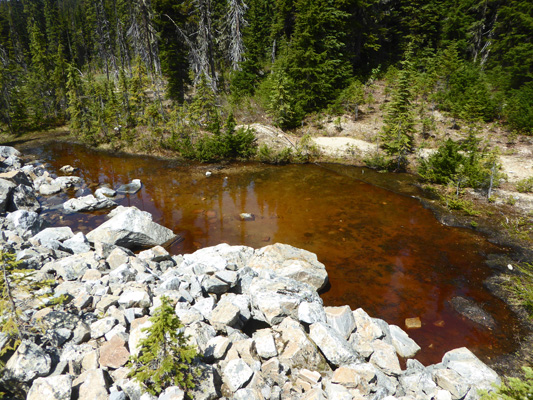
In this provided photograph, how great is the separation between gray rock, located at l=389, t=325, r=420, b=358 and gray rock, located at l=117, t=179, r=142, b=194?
51.0 ft

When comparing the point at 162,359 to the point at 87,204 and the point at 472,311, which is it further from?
the point at 87,204

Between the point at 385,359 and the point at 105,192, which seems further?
the point at 105,192

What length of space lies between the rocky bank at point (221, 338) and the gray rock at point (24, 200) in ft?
19.1

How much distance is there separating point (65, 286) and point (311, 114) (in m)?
24.4

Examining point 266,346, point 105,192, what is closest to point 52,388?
point 266,346

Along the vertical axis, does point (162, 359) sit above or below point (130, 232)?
above

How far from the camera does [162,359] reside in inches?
195

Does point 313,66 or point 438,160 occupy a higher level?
point 313,66

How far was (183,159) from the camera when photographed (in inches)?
932

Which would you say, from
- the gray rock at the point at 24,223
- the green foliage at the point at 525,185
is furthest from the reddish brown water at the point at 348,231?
the green foliage at the point at 525,185

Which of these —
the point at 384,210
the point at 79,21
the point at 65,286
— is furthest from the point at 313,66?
the point at 79,21

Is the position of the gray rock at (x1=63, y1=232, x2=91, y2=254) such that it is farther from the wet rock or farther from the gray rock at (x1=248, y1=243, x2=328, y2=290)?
the wet rock

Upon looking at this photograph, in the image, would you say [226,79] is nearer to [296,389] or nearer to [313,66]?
[313,66]

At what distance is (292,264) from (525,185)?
14.3 meters
